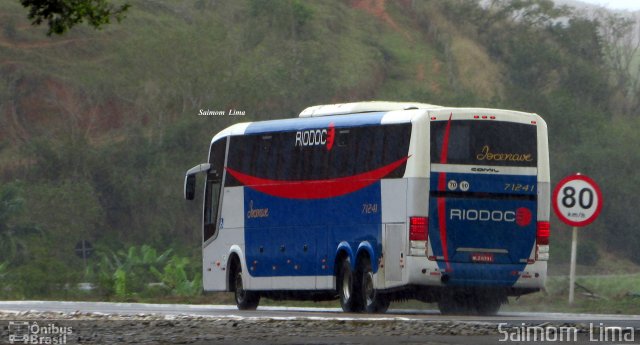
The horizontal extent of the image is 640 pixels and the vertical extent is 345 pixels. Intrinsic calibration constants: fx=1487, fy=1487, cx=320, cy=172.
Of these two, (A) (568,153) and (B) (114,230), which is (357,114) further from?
(A) (568,153)

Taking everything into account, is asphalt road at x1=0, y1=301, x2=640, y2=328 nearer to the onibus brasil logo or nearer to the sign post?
the sign post

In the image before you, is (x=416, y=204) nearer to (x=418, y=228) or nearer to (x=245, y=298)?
(x=418, y=228)

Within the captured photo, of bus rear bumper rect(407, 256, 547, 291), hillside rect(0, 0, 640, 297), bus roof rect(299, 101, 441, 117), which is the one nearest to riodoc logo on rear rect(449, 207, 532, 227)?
bus rear bumper rect(407, 256, 547, 291)

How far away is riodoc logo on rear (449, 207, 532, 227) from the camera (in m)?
23.6

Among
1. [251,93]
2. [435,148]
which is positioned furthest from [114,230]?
[435,148]

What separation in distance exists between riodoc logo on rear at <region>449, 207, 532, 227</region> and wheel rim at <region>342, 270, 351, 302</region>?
93.3 inches

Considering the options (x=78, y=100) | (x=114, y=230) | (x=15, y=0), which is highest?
(x=15, y=0)

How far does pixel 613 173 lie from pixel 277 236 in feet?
180

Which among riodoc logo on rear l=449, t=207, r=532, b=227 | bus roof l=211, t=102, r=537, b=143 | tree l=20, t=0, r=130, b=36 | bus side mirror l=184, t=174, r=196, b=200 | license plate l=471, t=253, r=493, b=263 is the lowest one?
license plate l=471, t=253, r=493, b=263

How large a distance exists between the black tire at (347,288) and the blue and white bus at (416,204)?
0.02m

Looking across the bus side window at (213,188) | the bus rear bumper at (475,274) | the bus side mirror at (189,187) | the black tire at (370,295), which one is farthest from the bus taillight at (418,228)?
the bus side mirror at (189,187)

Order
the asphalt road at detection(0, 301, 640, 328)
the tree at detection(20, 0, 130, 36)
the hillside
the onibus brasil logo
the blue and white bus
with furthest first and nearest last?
1. the hillside
2. the blue and white bus
3. the asphalt road at detection(0, 301, 640, 328)
4. the tree at detection(20, 0, 130, 36)
5. the onibus brasil logo

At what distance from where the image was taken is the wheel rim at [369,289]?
24.0 metres

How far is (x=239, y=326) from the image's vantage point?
53.8 feet
